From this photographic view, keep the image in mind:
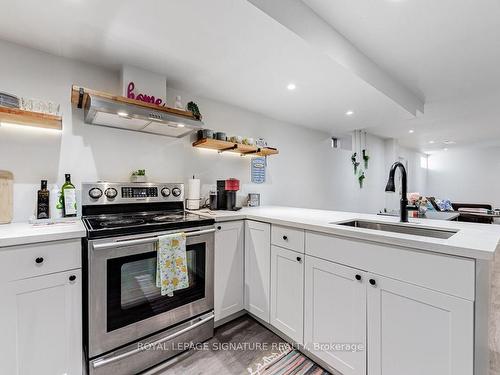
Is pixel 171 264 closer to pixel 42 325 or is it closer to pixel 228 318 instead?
pixel 42 325

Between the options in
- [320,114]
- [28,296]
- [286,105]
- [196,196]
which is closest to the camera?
[28,296]

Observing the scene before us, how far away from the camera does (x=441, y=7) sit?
148cm

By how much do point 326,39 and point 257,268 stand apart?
185cm

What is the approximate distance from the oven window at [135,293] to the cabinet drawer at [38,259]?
0.20 m

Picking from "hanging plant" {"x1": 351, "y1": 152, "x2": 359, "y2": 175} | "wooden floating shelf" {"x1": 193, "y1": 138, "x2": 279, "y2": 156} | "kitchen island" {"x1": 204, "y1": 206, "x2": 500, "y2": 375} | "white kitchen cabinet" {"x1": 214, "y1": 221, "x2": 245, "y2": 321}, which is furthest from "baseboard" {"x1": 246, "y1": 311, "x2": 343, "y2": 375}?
"hanging plant" {"x1": 351, "y1": 152, "x2": 359, "y2": 175}

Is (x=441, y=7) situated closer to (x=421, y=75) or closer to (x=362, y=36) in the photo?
(x=362, y=36)

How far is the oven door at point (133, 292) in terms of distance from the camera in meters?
1.31

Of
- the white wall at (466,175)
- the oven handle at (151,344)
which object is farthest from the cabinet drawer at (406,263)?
the white wall at (466,175)

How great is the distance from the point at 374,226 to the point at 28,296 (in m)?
2.16

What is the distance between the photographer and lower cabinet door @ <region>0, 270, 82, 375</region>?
3.69 feet

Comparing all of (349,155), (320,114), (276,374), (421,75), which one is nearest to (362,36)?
(421,75)

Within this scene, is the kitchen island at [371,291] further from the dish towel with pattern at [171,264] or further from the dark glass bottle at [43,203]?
the dark glass bottle at [43,203]

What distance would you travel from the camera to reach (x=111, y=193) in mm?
1851

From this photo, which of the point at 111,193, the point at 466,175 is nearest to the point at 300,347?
the point at 111,193
